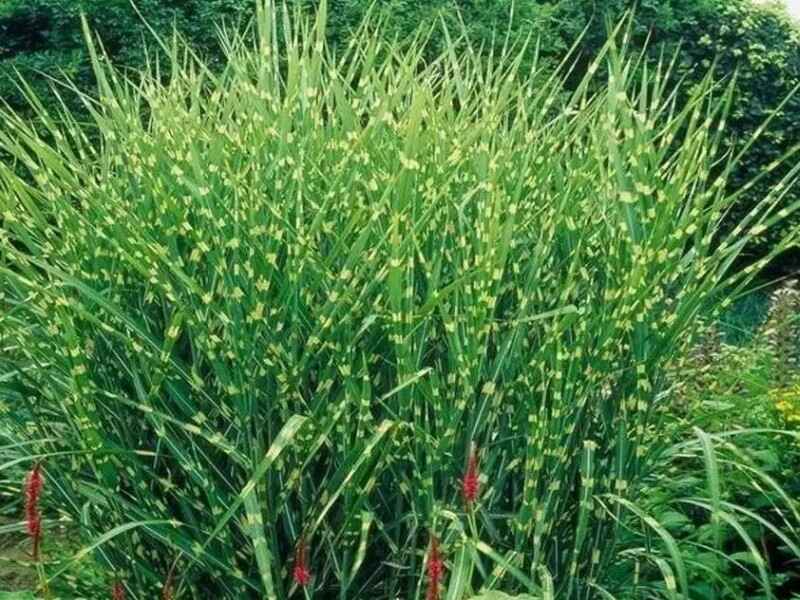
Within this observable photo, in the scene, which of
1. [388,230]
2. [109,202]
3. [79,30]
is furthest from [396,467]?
[79,30]

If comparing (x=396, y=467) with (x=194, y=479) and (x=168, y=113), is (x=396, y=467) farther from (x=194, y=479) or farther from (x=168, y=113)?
(x=168, y=113)

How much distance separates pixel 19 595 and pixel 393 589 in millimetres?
903

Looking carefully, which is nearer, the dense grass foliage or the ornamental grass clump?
the ornamental grass clump

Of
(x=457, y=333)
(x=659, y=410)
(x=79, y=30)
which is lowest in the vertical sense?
(x=79, y=30)

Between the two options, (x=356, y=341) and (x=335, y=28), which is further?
(x=335, y=28)

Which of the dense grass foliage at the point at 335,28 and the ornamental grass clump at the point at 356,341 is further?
the dense grass foliage at the point at 335,28

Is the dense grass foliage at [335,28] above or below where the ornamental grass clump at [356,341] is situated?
below

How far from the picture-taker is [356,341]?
11.6 ft

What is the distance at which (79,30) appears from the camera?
8.36m

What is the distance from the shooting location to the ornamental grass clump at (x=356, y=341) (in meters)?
3.45

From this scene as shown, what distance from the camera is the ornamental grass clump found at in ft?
11.3

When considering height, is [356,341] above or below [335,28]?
above

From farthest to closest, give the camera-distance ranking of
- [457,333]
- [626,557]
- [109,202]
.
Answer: [626,557]
[109,202]
[457,333]

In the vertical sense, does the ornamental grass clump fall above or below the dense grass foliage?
above
